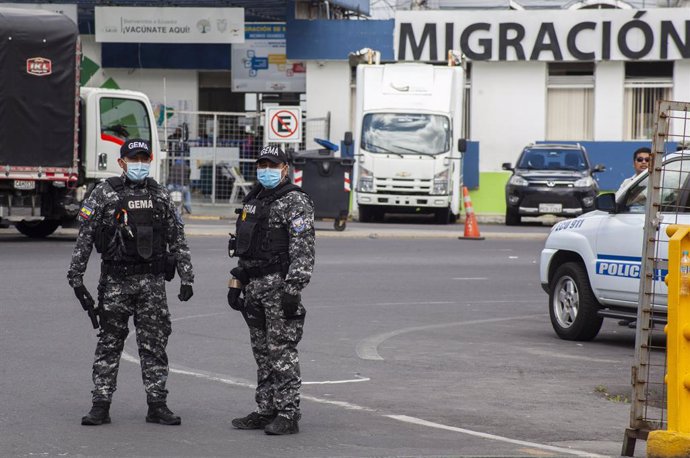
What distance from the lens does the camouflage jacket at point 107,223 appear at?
8750 mm

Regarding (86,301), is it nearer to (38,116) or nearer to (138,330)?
(138,330)

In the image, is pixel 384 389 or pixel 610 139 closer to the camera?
pixel 384 389

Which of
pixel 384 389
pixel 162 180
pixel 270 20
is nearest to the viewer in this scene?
pixel 384 389

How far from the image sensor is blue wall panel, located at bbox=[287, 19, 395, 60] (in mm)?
38062

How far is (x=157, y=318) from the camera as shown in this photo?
8781mm

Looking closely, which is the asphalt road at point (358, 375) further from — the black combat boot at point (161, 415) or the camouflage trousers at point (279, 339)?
the camouflage trousers at point (279, 339)

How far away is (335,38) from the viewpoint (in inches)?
1507

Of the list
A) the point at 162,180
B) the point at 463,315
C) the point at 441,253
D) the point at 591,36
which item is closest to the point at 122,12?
the point at 162,180

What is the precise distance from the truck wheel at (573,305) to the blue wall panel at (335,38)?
24973 mm

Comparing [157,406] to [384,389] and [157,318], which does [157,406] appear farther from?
[384,389]

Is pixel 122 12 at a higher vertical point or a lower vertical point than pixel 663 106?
higher

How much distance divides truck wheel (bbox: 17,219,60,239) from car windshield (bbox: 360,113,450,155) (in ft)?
29.2

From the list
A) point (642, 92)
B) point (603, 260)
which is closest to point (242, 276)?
point (603, 260)

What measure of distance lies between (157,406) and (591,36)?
30282mm
